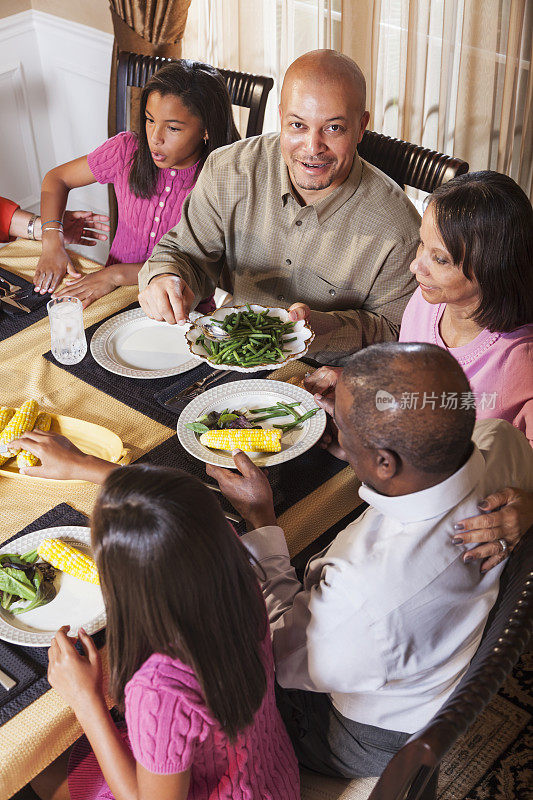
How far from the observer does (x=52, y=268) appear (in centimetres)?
229

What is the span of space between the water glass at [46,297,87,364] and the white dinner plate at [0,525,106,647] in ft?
2.09

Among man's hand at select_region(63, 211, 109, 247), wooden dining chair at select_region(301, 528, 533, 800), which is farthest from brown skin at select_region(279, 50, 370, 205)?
wooden dining chair at select_region(301, 528, 533, 800)

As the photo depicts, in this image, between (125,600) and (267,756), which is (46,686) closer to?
(125,600)

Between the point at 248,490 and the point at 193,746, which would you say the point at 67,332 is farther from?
the point at 193,746

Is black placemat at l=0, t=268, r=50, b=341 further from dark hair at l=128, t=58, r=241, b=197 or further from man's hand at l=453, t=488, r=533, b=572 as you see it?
man's hand at l=453, t=488, r=533, b=572

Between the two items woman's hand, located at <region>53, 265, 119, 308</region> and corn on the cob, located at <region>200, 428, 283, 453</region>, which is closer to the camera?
corn on the cob, located at <region>200, 428, 283, 453</region>

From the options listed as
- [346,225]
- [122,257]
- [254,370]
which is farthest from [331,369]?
[122,257]

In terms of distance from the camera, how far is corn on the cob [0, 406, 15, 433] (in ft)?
5.63

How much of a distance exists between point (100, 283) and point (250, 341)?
616 mm

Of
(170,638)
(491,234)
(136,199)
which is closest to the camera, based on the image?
(170,638)

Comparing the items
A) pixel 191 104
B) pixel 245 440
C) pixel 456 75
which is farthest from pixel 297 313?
pixel 456 75

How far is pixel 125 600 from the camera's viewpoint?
110cm

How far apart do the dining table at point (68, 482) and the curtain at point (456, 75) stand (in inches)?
65.1

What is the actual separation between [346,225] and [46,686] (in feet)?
5.09
